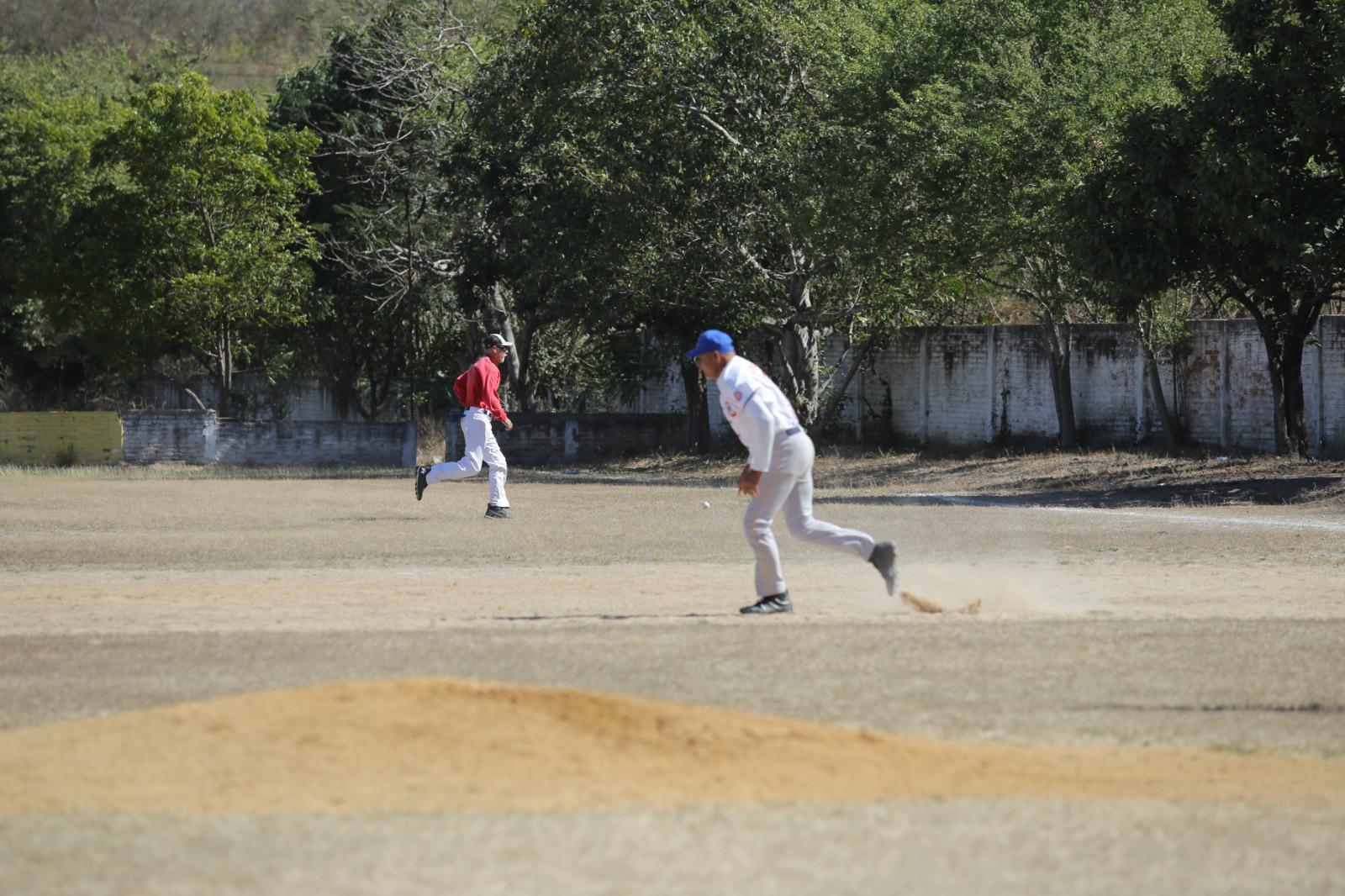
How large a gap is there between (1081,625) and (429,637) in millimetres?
4188

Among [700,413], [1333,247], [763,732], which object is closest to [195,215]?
[700,413]

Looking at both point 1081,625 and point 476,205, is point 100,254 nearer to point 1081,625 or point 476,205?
point 476,205

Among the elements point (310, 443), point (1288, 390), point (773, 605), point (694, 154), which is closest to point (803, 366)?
point (694, 154)

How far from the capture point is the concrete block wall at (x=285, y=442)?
40.2m

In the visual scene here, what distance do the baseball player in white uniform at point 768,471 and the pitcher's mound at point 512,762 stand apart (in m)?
3.66

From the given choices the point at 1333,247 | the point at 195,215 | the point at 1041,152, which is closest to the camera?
the point at 1333,247

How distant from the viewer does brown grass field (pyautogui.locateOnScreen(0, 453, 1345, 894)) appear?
17.8 ft

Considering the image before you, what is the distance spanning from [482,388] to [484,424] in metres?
0.51

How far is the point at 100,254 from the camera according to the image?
1779 inches

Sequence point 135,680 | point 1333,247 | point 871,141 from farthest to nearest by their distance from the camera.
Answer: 1. point 871,141
2. point 1333,247
3. point 135,680

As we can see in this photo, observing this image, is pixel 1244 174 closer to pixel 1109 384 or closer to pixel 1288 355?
pixel 1288 355

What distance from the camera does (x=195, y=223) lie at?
44.4 meters

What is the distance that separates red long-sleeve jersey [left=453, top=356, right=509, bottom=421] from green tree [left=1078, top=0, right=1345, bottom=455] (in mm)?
8904

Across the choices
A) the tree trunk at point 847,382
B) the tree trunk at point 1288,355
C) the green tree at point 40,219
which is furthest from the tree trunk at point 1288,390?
the green tree at point 40,219
